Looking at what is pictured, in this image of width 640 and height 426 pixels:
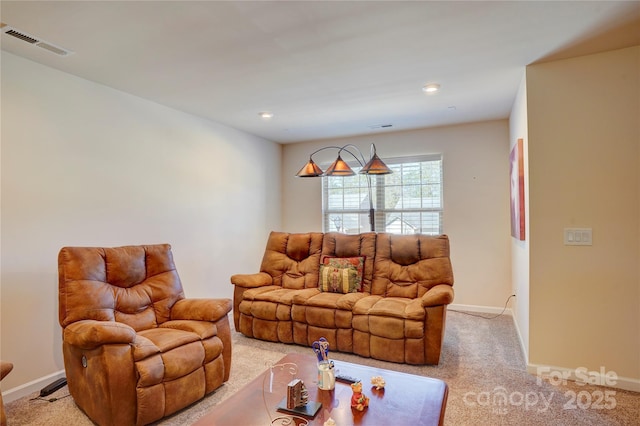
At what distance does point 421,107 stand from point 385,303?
2226mm

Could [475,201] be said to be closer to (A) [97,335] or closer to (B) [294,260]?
(B) [294,260]

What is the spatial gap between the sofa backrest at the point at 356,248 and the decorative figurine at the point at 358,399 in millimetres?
2066

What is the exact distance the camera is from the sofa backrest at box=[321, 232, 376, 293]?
148 inches

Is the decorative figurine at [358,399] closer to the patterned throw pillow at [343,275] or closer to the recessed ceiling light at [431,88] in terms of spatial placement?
the patterned throw pillow at [343,275]

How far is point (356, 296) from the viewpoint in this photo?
345 centimetres

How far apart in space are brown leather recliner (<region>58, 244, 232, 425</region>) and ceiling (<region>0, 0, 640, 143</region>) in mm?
1472

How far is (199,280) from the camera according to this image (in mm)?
4184

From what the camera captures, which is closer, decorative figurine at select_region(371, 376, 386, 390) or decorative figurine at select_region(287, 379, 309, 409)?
decorative figurine at select_region(287, 379, 309, 409)

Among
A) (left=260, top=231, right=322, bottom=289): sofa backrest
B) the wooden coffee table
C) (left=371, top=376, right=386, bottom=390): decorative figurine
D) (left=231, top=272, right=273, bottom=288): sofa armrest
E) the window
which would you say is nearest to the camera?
the wooden coffee table

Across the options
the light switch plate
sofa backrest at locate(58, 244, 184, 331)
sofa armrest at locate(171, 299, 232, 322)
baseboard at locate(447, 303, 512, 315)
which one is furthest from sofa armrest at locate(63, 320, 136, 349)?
baseboard at locate(447, 303, 512, 315)

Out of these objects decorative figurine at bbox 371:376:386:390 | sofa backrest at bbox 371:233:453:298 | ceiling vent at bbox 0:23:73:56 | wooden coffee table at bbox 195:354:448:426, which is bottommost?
wooden coffee table at bbox 195:354:448:426

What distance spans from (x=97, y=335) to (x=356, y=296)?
219 centimetres

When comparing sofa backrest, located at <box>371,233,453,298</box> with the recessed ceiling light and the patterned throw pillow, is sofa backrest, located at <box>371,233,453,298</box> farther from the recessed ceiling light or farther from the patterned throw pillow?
the recessed ceiling light

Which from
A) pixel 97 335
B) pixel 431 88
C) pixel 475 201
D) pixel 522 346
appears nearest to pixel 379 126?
pixel 431 88
